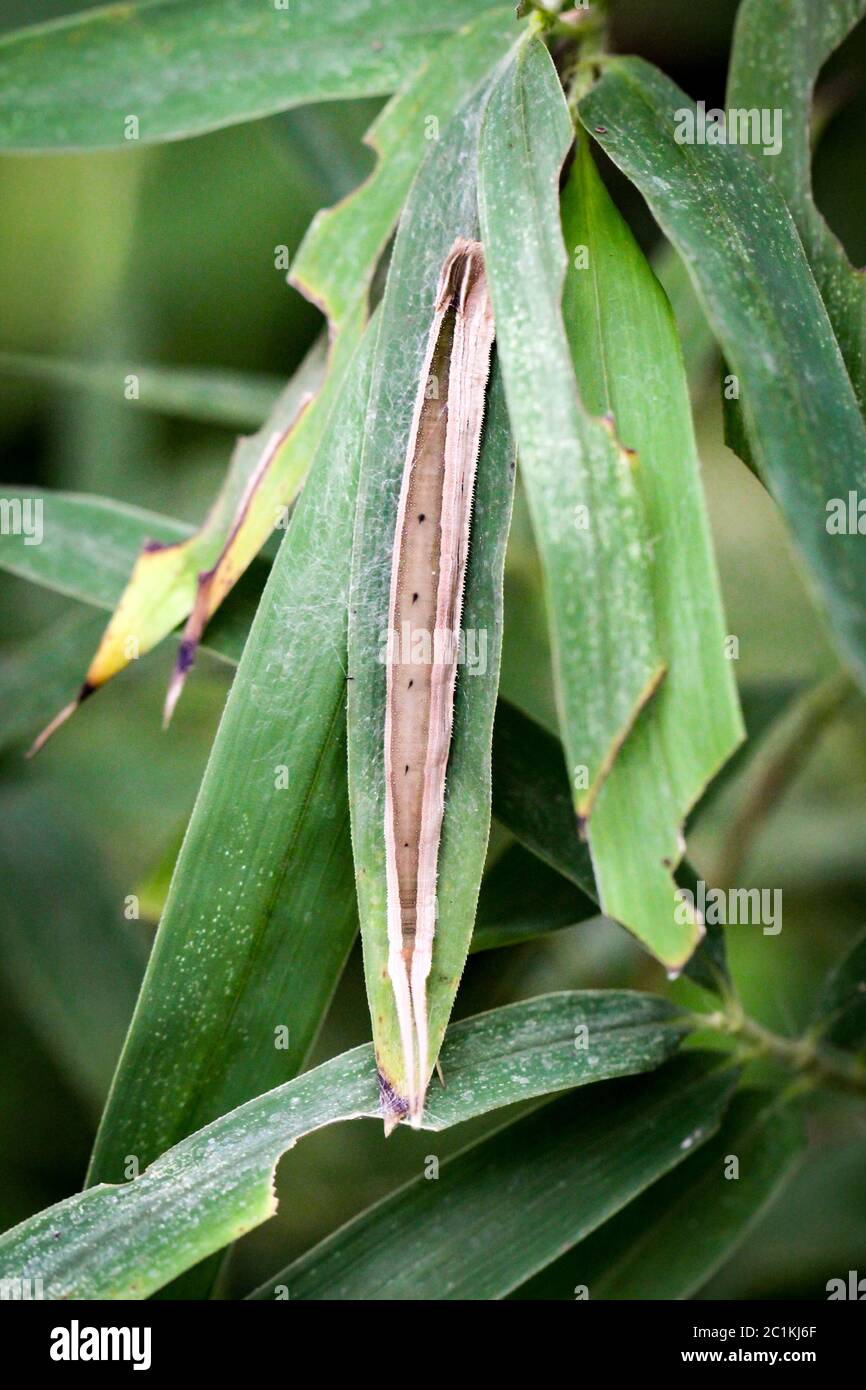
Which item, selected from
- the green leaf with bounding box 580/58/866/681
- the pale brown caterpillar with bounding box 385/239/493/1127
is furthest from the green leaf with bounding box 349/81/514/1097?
the green leaf with bounding box 580/58/866/681

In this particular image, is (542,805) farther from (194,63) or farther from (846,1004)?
(194,63)

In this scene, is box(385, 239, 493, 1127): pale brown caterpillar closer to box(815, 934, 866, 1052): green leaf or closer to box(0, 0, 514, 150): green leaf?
box(0, 0, 514, 150): green leaf

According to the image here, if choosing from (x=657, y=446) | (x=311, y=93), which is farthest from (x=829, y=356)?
(x=311, y=93)

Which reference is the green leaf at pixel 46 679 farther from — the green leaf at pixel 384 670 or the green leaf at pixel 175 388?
the green leaf at pixel 384 670

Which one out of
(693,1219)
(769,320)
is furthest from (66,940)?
(769,320)

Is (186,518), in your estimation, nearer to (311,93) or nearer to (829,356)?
(311,93)

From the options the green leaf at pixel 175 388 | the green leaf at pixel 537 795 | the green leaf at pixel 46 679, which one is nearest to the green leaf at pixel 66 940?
the green leaf at pixel 46 679
